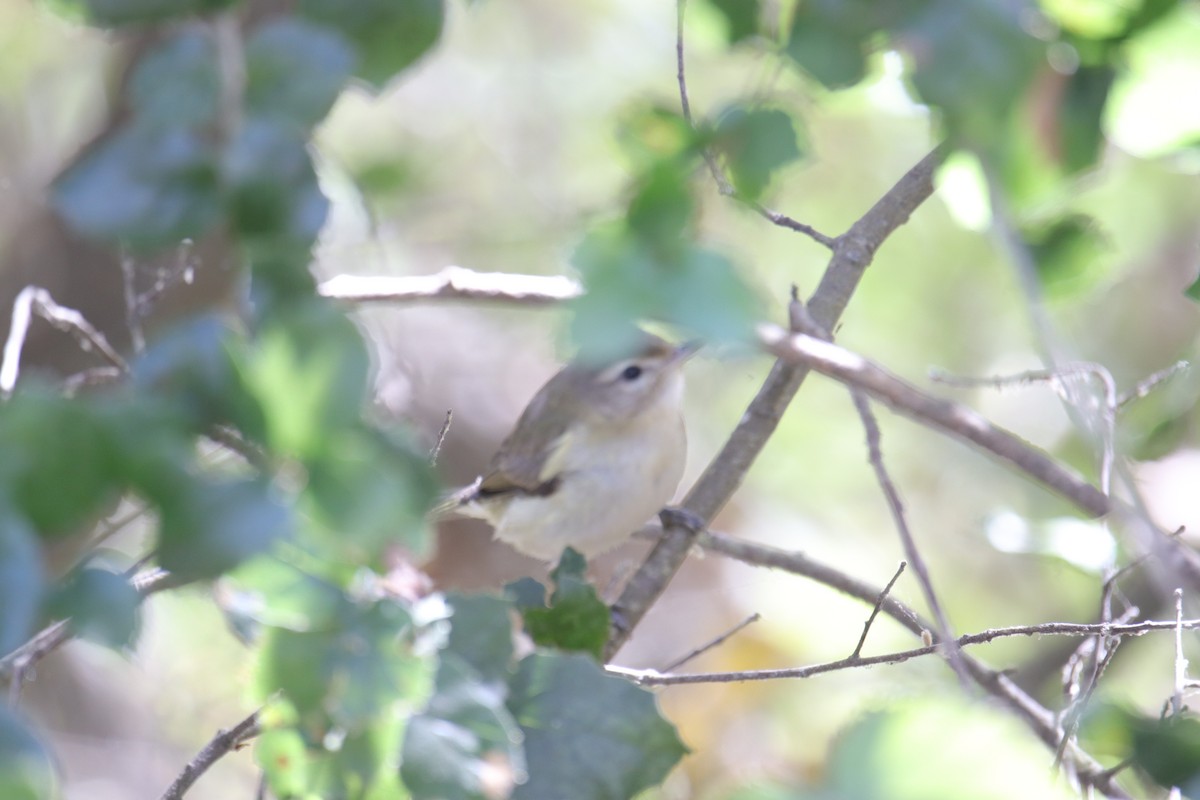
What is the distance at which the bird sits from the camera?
3.02m

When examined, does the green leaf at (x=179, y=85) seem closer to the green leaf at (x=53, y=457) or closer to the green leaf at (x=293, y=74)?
the green leaf at (x=293, y=74)

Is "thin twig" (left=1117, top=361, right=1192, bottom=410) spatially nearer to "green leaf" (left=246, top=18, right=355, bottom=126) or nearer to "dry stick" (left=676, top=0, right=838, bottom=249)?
"dry stick" (left=676, top=0, right=838, bottom=249)

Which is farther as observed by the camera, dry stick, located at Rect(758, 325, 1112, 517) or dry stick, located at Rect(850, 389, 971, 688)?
dry stick, located at Rect(850, 389, 971, 688)

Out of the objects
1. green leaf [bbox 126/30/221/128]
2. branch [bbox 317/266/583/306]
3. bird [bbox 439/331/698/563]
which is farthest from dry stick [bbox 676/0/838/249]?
bird [bbox 439/331/698/563]

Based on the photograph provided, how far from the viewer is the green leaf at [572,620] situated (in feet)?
4.84

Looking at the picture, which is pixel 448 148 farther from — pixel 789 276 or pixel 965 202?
pixel 965 202

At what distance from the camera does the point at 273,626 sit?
2.87 feet

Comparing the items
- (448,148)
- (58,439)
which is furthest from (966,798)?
(448,148)

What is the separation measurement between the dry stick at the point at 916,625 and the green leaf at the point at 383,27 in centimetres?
122

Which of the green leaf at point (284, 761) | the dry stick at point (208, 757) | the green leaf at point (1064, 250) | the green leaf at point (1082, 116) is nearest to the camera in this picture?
the green leaf at point (1082, 116)

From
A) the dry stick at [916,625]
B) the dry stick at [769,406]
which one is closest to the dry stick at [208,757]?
the dry stick at [769,406]

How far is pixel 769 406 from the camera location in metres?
2.24

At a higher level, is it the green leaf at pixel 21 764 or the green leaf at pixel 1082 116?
the green leaf at pixel 1082 116

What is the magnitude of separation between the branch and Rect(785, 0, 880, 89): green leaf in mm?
494
